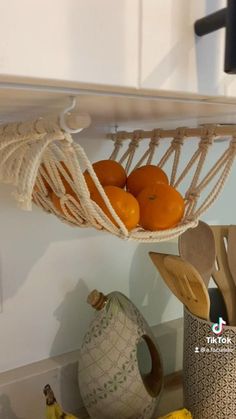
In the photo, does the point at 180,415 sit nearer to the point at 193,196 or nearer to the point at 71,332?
→ the point at 71,332

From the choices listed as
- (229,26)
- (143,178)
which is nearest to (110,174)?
(143,178)

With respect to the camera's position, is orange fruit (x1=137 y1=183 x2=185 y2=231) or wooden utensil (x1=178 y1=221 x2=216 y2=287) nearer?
orange fruit (x1=137 y1=183 x2=185 y2=231)

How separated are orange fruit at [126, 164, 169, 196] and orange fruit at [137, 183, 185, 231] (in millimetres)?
49

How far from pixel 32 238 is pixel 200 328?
316mm

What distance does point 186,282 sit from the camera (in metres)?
0.61

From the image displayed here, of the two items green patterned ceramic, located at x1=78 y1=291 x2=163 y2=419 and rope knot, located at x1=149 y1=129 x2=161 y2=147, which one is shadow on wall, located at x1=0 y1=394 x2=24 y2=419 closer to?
green patterned ceramic, located at x1=78 y1=291 x2=163 y2=419

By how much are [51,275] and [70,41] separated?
484 millimetres

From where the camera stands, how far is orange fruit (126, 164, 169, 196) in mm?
501

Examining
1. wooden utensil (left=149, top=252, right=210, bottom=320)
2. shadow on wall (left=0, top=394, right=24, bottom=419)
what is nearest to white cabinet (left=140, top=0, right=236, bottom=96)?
wooden utensil (left=149, top=252, right=210, bottom=320)

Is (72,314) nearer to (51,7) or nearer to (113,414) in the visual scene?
(113,414)

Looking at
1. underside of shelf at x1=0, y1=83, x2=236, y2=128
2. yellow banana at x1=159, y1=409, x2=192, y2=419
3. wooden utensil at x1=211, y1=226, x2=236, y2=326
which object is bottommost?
yellow banana at x1=159, y1=409, x2=192, y2=419

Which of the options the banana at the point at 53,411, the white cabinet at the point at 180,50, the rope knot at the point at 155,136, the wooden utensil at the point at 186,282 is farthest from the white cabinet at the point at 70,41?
the banana at the point at 53,411

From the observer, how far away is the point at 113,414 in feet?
2.06

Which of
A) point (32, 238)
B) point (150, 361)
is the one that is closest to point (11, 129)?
point (32, 238)
